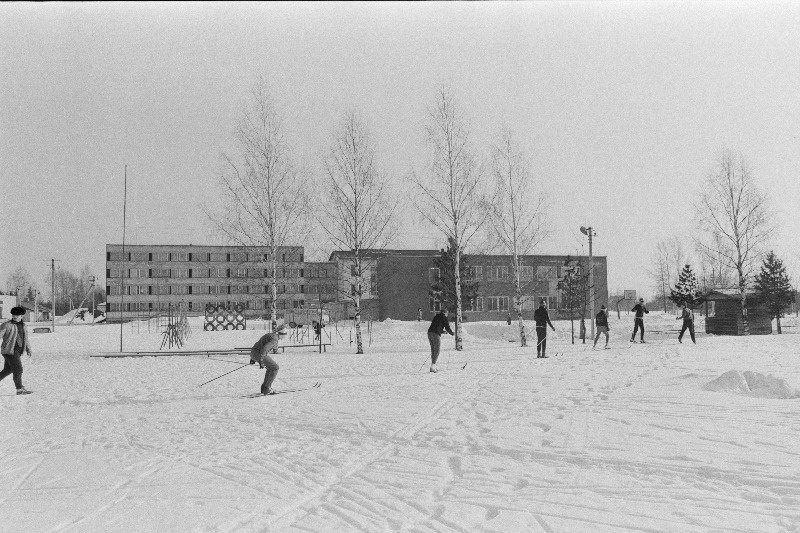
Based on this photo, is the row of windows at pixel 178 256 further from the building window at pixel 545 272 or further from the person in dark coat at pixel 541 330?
the person in dark coat at pixel 541 330

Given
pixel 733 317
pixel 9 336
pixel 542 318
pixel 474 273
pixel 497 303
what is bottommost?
pixel 733 317

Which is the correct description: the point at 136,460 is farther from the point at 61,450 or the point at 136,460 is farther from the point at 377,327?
the point at 377,327

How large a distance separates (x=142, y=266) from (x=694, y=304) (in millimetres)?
65282

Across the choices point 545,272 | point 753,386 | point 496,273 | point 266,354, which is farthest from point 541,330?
point 545,272

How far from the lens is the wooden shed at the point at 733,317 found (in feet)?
89.1

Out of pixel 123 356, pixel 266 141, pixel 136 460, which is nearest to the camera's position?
pixel 136 460

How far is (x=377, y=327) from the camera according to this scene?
34.5 metres

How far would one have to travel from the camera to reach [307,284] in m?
67.5

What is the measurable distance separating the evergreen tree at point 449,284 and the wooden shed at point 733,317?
19.7 meters

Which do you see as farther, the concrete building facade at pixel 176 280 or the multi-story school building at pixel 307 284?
the concrete building facade at pixel 176 280

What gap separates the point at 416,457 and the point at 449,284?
1548 inches

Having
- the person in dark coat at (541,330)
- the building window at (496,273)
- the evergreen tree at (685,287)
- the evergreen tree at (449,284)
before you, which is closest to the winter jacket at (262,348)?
the person in dark coat at (541,330)

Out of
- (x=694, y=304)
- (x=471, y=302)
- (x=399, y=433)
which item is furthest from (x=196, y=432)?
(x=694, y=304)

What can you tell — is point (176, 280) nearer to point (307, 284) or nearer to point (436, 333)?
point (307, 284)
